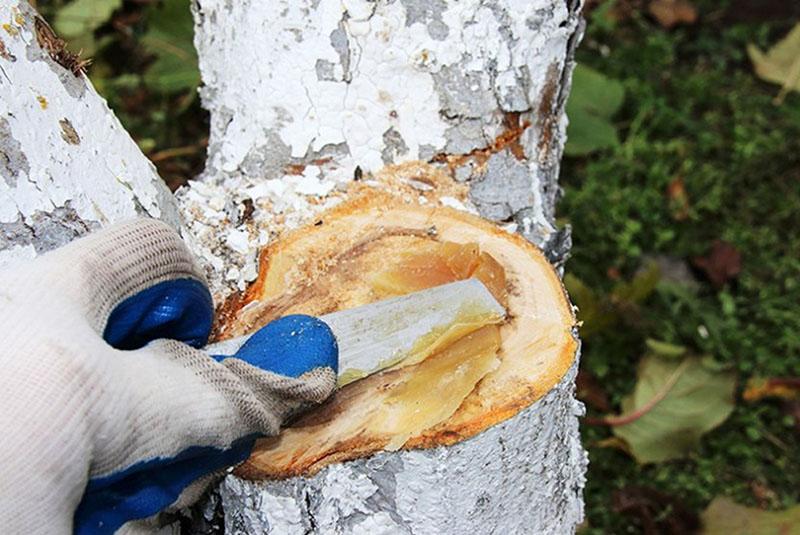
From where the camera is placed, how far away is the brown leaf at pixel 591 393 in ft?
6.66

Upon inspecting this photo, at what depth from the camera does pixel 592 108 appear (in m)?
2.38

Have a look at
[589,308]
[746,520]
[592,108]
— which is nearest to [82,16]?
[592,108]

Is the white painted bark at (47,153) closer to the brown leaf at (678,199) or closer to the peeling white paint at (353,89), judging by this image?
the peeling white paint at (353,89)

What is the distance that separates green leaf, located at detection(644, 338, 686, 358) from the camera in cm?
197

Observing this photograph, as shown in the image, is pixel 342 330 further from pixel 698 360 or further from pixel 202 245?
pixel 698 360

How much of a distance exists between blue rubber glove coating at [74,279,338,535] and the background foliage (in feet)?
3.34

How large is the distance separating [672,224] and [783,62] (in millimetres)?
625

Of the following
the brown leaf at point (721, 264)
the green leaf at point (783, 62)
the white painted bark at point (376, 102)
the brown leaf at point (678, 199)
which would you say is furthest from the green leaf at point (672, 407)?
the green leaf at point (783, 62)

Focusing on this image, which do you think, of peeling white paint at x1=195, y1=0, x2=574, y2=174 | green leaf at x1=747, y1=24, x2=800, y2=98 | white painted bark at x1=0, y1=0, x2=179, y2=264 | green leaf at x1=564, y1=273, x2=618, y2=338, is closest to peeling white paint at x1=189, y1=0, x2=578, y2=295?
peeling white paint at x1=195, y1=0, x2=574, y2=174

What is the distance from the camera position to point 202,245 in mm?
1245

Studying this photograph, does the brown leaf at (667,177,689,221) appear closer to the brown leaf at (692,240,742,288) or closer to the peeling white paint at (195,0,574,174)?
the brown leaf at (692,240,742,288)

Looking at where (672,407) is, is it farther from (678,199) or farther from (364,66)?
(364,66)

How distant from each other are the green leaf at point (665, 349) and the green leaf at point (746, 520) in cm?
32

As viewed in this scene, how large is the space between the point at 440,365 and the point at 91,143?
0.47m
